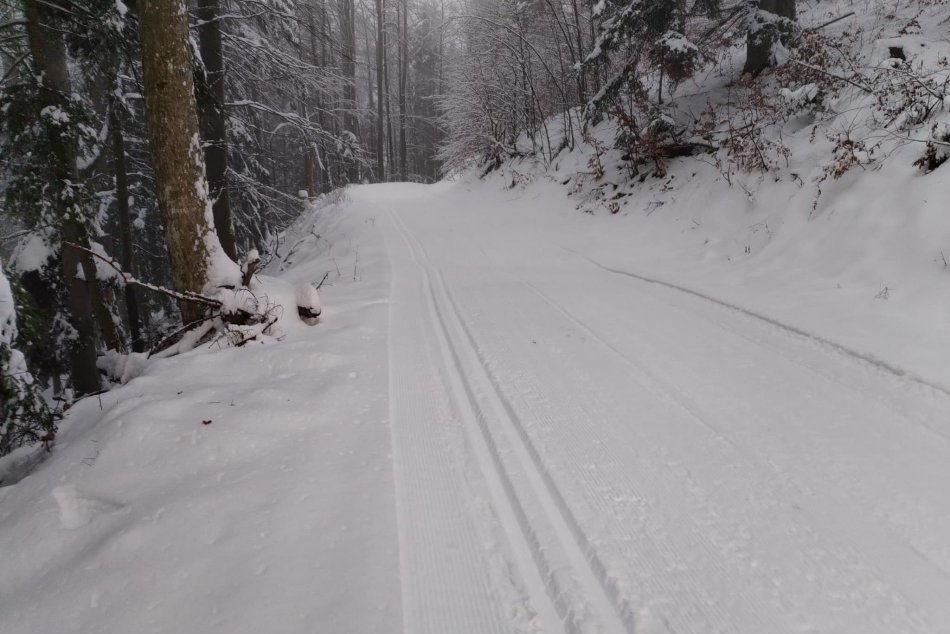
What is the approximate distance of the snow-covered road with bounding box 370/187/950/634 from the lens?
6.11ft

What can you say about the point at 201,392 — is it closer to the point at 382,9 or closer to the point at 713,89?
the point at 713,89

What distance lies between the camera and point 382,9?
27.5 metres

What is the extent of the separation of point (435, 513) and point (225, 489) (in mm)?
1097

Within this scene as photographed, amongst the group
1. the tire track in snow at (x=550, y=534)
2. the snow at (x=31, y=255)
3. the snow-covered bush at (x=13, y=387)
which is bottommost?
the tire track in snow at (x=550, y=534)

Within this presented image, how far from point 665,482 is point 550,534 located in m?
0.74

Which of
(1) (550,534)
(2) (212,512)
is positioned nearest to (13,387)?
(2) (212,512)

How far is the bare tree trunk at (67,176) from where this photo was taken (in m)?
5.95

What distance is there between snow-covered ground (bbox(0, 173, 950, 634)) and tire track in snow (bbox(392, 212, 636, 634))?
0.01 m

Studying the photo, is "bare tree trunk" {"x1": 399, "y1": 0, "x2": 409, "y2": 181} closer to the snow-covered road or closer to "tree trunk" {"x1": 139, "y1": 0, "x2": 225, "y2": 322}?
"tree trunk" {"x1": 139, "y1": 0, "x2": 225, "y2": 322}

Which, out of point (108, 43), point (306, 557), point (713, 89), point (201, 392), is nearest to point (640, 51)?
point (713, 89)

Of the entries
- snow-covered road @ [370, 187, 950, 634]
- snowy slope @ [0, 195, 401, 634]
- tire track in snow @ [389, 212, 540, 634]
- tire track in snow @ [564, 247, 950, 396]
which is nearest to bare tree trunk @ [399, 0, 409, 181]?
tire track in snow @ [564, 247, 950, 396]

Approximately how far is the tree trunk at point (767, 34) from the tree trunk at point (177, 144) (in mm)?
9057

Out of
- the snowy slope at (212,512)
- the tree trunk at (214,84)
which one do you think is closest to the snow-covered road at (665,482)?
the snowy slope at (212,512)

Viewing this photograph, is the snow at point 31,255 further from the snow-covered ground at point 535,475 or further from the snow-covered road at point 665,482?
the snow-covered road at point 665,482
